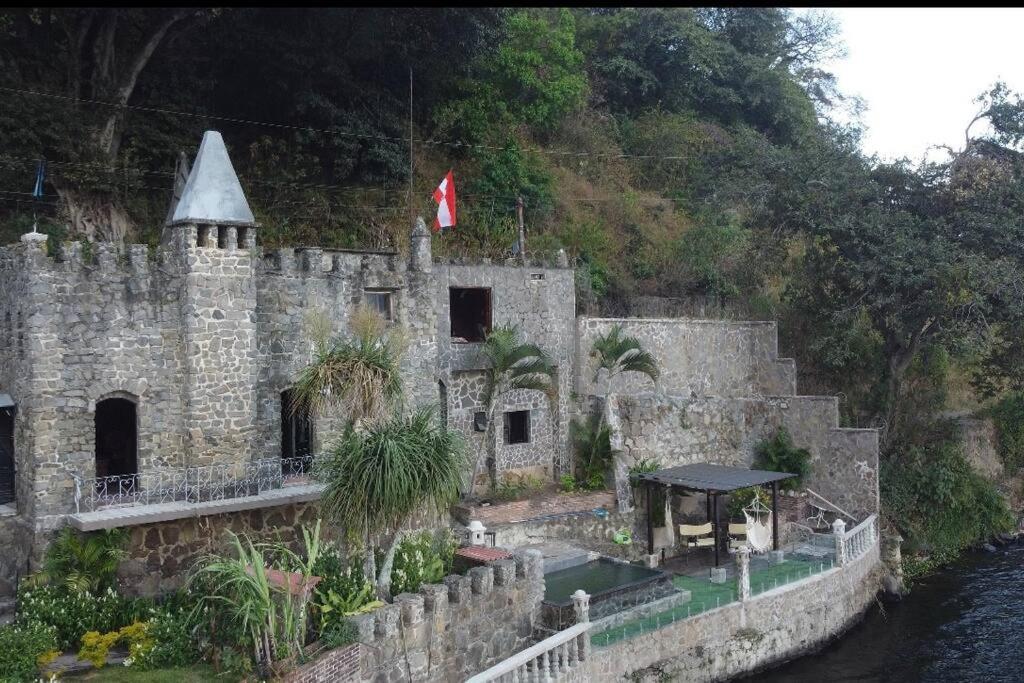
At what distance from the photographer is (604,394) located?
2516 cm

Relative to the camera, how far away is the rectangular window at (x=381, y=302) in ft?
64.0

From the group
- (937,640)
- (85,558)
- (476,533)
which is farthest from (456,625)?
(937,640)

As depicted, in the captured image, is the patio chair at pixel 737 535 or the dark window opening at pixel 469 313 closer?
the patio chair at pixel 737 535

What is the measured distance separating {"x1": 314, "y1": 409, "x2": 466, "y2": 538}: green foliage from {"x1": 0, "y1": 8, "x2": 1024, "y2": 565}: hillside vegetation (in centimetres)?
1374

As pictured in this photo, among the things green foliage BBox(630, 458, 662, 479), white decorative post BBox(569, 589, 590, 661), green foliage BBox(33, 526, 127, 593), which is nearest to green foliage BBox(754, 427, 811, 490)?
green foliage BBox(630, 458, 662, 479)

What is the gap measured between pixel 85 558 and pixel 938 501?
22827 mm

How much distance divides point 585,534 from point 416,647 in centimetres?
878

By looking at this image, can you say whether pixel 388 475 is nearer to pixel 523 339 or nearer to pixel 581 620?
pixel 581 620

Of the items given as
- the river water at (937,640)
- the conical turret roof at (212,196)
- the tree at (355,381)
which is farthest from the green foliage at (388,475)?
the river water at (937,640)

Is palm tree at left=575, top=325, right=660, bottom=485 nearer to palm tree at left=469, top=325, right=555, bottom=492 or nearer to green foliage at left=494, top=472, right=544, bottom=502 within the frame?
green foliage at left=494, top=472, right=544, bottom=502

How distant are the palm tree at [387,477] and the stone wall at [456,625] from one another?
1.07 meters

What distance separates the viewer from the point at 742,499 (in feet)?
75.5

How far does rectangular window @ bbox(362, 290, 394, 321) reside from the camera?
1952cm

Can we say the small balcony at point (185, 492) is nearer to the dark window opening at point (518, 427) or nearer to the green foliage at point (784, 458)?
the dark window opening at point (518, 427)
